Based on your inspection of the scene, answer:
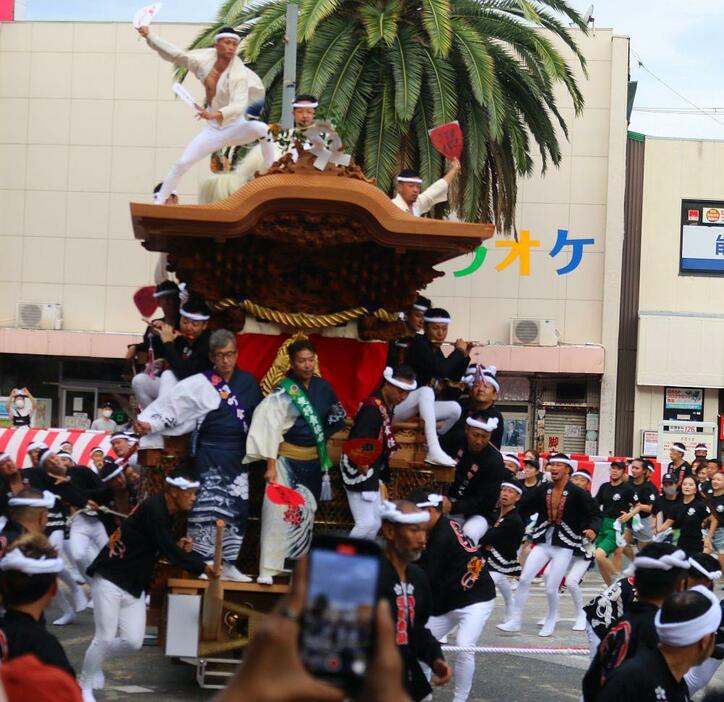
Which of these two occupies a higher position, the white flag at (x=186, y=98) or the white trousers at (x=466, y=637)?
the white flag at (x=186, y=98)

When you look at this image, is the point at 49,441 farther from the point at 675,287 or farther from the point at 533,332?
the point at 675,287

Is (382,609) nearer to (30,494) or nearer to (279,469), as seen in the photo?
(30,494)

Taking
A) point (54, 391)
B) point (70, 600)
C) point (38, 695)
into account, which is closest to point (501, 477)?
point (70, 600)

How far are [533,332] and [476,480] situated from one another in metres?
18.9

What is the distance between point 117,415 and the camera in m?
29.3

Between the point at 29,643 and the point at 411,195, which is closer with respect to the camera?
the point at 29,643

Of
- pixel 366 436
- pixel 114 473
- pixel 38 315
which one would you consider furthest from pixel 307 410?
pixel 38 315

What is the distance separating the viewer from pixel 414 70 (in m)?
18.4

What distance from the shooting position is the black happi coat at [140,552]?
337 inches

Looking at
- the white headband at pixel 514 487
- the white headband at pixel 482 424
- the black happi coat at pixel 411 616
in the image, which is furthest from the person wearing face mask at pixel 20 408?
the black happi coat at pixel 411 616

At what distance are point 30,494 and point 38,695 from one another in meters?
4.50

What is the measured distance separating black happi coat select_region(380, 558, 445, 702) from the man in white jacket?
196 inches

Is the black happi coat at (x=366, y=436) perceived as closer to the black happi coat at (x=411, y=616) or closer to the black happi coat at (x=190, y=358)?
the black happi coat at (x=190, y=358)

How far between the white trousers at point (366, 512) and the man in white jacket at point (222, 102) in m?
2.82
